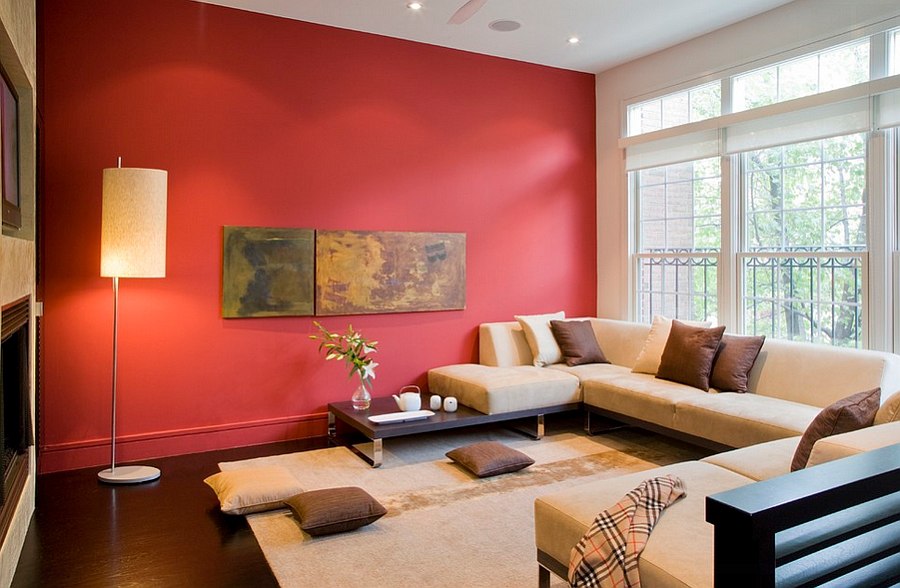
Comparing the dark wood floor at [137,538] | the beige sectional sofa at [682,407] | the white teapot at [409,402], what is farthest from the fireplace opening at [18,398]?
the beige sectional sofa at [682,407]

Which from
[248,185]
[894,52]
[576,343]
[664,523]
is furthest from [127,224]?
[894,52]

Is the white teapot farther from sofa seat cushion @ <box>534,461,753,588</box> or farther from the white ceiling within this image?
the white ceiling

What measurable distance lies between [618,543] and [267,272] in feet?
10.9

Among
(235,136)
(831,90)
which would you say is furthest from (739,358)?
Answer: (235,136)

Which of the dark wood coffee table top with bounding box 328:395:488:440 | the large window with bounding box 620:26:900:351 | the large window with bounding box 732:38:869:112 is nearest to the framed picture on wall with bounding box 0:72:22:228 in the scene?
the dark wood coffee table top with bounding box 328:395:488:440

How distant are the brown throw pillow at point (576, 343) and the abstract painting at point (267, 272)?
202cm

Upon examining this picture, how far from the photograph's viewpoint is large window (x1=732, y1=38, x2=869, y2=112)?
424 cm

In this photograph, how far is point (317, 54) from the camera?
4.87m

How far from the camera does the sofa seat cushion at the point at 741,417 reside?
3596mm

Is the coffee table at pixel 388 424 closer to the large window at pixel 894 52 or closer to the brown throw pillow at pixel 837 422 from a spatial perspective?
the brown throw pillow at pixel 837 422

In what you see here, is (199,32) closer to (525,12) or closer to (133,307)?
(133,307)

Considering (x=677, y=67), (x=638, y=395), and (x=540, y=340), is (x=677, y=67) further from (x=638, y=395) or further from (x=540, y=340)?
(x=638, y=395)

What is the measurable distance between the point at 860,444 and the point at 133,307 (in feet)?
13.2

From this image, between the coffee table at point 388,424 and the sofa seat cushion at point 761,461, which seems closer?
the sofa seat cushion at point 761,461
